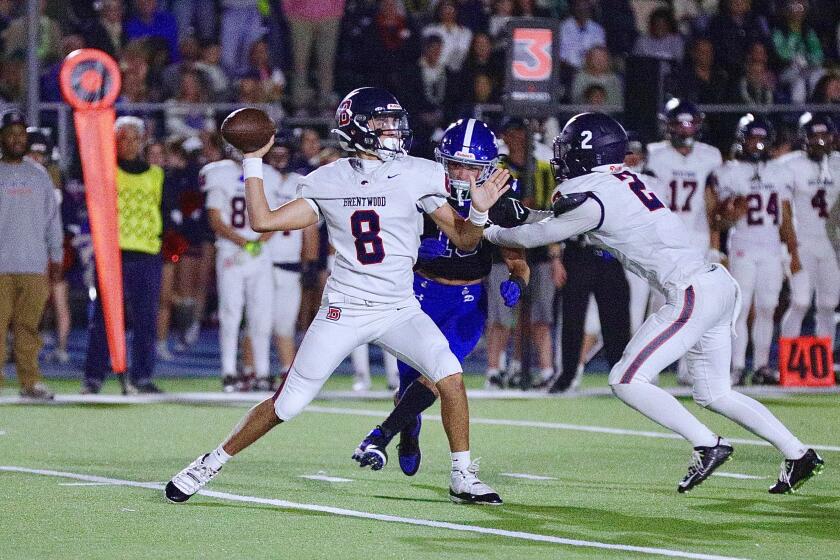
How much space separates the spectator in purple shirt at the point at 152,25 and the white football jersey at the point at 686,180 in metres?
6.58

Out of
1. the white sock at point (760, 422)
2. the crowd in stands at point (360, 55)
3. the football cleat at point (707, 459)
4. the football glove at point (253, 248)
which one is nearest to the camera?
the football cleat at point (707, 459)

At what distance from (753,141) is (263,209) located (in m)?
6.93

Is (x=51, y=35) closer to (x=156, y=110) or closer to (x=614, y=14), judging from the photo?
(x=156, y=110)

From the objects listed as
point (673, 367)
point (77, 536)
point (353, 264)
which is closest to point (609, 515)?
point (353, 264)

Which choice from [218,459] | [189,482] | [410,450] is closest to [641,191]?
[410,450]

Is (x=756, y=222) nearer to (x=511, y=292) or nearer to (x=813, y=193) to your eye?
(x=813, y=193)

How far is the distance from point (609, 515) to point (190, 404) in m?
5.42

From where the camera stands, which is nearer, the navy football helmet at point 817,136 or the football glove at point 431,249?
the football glove at point 431,249

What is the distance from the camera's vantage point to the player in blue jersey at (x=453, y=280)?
26.5ft

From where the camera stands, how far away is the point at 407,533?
673cm

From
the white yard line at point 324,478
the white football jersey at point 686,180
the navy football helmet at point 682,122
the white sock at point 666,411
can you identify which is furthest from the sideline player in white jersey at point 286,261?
the white sock at point 666,411

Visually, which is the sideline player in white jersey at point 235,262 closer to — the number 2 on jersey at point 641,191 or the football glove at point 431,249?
the football glove at point 431,249

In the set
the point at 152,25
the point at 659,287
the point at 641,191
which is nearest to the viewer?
the point at 641,191

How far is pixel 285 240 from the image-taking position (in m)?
13.0
